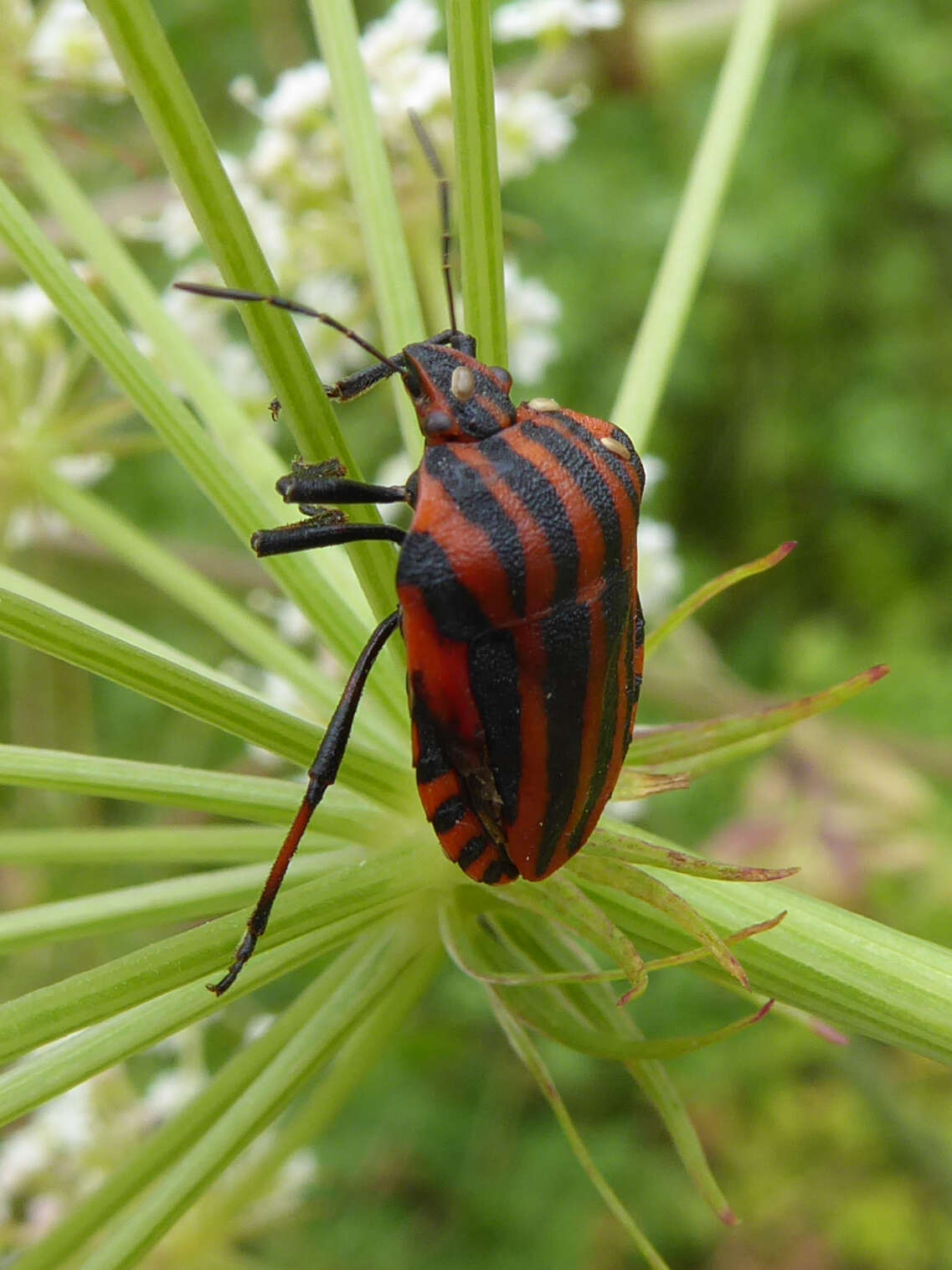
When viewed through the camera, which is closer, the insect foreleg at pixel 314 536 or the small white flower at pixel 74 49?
the insect foreleg at pixel 314 536

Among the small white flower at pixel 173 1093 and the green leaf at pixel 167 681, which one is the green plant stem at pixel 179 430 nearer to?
the green leaf at pixel 167 681

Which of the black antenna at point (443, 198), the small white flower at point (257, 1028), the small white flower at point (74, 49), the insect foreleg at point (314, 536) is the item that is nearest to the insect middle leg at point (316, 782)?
the insect foreleg at point (314, 536)

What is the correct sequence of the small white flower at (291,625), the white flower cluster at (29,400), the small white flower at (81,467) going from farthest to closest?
1. the small white flower at (291,625)
2. the small white flower at (81,467)
3. the white flower cluster at (29,400)

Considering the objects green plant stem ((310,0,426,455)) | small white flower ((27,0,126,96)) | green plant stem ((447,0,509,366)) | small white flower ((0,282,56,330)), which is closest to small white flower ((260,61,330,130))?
small white flower ((27,0,126,96))

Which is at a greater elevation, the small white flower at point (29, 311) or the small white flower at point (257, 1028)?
the small white flower at point (29, 311)

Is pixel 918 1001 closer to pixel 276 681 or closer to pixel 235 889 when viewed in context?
pixel 235 889

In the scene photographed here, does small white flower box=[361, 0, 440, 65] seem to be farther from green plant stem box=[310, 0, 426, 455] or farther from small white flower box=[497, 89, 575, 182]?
green plant stem box=[310, 0, 426, 455]
